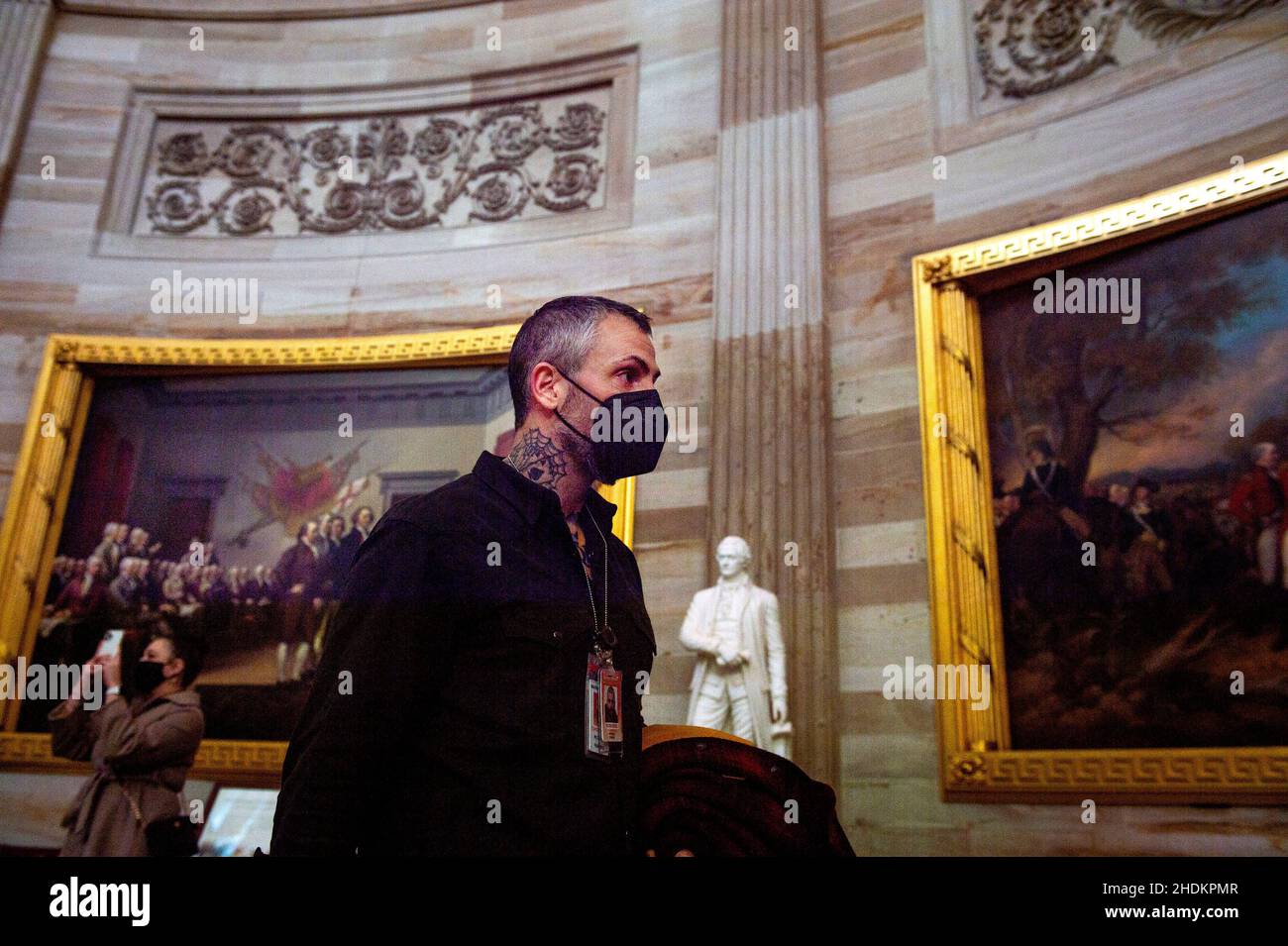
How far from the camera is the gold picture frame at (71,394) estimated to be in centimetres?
772

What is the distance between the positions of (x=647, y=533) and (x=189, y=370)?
4.32 meters

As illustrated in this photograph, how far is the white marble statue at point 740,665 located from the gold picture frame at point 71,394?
1.40 meters

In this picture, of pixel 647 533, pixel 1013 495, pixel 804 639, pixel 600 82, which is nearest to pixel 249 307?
pixel 600 82

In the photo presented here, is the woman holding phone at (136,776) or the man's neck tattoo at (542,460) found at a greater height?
the man's neck tattoo at (542,460)

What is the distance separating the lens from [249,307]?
904 centimetres

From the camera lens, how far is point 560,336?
7.19 feet

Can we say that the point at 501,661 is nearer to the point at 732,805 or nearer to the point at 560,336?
the point at 732,805

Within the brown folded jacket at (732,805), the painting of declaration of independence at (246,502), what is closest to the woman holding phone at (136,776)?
the painting of declaration of independence at (246,502)

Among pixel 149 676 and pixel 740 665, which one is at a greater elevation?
pixel 740 665

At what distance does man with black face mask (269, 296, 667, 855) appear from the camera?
1.73 m

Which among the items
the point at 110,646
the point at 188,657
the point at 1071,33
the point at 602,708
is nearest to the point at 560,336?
the point at 602,708

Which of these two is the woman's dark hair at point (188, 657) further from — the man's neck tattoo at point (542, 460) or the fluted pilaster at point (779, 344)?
the man's neck tattoo at point (542, 460)

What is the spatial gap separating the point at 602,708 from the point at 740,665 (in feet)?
13.4
